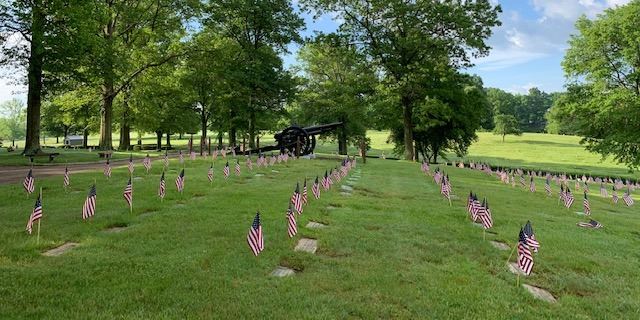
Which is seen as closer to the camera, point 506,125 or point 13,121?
point 506,125

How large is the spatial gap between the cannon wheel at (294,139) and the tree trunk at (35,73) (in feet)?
49.2

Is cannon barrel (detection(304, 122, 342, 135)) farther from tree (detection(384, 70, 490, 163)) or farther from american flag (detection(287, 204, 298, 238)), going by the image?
american flag (detection(287, 204, 298, 238))

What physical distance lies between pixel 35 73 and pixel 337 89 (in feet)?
94.5

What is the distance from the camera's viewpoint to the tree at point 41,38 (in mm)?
21406

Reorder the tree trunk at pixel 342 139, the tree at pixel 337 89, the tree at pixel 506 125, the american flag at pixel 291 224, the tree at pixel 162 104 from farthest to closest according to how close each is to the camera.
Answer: the tree at pixel 506 125
the tree trunk at pixel 342 139
the tree at pixel 337 89
the tree at pixel 162 104
the american flag at pixel 291 224

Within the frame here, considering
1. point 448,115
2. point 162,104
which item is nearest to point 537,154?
point 448,115

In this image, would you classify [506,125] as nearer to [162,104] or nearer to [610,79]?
[610,79]

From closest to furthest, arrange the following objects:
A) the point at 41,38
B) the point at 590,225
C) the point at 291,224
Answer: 1. the point at 291,224
2. the point at 590,225
3. the point at 41,38

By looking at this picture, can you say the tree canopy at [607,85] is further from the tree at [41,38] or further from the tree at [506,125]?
the tree at [506,125]

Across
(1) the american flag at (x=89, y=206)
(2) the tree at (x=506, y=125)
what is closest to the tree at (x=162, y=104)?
(1) the american flag at (x=89, y=206)

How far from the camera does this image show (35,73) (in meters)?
23.4

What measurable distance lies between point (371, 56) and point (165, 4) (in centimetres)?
1626

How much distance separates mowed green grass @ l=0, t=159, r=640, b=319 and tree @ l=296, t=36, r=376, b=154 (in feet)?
82.2

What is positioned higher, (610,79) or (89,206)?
(610,79)
